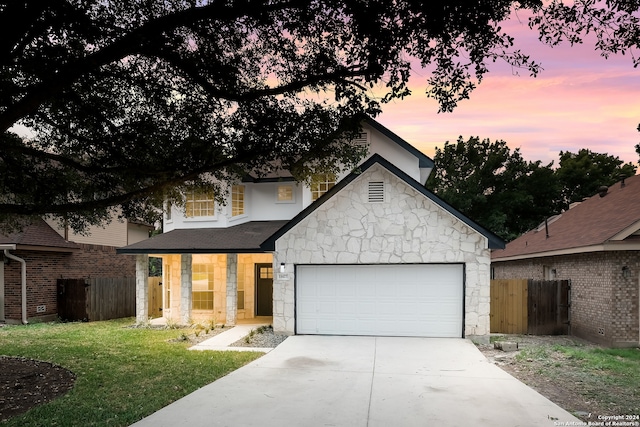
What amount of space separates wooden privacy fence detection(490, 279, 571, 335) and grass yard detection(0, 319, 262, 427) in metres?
8.79

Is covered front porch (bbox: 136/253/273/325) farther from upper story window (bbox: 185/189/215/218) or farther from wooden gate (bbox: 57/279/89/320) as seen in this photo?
wooden gate (bbox: 57/279/89/320)

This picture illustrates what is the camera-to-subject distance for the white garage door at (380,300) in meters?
13.4

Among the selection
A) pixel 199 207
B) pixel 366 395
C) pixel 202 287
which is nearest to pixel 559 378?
pixel 366 395

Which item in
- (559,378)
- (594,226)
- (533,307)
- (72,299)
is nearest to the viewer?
(559,378)

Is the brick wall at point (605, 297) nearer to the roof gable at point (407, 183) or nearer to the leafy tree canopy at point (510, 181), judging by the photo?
the roof gable at point (407, 183)

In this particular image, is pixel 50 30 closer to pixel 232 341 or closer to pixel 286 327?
pixel 232 341

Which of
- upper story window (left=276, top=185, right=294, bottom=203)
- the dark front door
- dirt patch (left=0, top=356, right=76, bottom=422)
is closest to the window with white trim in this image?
the dark front door

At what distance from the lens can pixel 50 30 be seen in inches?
288

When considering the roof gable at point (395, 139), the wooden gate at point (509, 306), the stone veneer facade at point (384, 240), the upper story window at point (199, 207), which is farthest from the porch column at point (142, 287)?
the wooden gate at point (509, 306)

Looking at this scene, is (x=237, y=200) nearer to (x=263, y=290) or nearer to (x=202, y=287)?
(x=202, y=287)

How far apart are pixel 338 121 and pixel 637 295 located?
10.1m

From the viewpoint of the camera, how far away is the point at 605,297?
1295cm

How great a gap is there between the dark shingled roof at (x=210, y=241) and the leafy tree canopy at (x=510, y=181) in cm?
2313

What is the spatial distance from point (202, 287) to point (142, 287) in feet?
7.13
